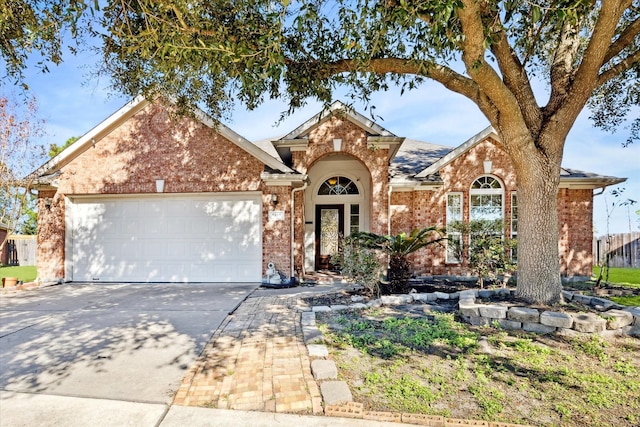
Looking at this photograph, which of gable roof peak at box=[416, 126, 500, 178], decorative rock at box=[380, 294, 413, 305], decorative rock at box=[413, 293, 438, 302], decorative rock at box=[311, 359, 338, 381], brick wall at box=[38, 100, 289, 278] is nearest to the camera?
decorative rock at box=[311, 359, 338, 381]

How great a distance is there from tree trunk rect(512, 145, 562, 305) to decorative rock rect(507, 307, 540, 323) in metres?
0.64

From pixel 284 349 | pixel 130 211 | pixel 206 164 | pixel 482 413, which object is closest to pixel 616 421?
pixel 482 413

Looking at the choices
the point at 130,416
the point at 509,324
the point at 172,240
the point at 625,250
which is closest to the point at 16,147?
the point at 172,240

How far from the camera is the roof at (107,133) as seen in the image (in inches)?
382

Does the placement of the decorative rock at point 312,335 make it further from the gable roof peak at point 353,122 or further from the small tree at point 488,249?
the gable roof peak at point 353,122

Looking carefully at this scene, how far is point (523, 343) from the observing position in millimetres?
4348

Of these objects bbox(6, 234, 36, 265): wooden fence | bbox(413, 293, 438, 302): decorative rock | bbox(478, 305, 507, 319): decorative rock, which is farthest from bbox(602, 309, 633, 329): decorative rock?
bbox(6, 234, 36, 265): wooden fence

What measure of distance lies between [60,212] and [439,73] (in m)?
11.3

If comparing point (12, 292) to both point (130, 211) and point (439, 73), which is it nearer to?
point (130, 211)

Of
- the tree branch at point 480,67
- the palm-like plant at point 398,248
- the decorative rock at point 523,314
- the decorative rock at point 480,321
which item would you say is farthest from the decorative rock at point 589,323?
the palm-like plant at point 398,248

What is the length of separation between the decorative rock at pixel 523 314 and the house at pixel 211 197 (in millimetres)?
5374

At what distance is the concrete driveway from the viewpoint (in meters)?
3.51

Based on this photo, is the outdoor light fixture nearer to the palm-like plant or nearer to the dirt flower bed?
the palm-like plant

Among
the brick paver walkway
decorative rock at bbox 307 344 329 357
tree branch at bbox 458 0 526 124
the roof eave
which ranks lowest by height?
the brick paver walkway
